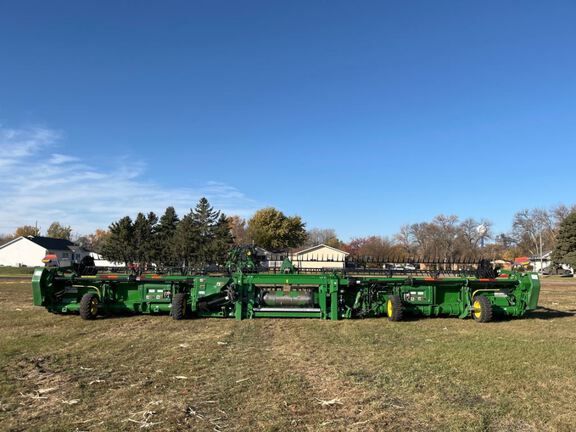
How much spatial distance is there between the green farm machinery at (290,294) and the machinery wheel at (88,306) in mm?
23

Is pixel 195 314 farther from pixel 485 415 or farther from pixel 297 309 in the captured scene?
pixel 485 415

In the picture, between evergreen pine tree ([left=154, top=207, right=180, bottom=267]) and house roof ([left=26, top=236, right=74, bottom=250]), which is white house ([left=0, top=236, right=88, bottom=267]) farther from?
evergreen pine tree ([left=154, top=207, right=180, bottom=267])

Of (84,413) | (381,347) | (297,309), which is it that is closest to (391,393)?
(381,347)

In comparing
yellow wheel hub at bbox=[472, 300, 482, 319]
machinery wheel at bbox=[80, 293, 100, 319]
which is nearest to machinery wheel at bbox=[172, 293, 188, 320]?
machinery wheel at bbox=[80, 293, 100, 319]

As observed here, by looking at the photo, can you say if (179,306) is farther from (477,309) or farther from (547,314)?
(547,314)

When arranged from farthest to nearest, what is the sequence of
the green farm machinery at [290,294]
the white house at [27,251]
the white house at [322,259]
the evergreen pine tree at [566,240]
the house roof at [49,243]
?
the house roof at [49,243]
the white house at [27,251]
the evergreen pine tree at [566,240]
the white house at [322,259]
the green farm machinery at [290,294]

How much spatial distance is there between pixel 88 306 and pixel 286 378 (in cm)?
733

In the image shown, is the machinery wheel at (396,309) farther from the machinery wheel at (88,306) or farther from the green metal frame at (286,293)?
the machinery wheel at (88,306)

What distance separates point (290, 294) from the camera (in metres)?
11.9

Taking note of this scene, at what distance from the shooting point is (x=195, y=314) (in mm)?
12062

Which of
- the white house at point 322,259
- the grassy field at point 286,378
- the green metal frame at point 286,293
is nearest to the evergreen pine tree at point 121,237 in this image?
the white house at point 322,259

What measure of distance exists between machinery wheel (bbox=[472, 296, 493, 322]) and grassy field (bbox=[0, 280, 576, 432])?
1150mm

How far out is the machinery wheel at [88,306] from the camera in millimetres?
11359

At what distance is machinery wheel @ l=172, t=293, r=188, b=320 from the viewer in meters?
11.4
